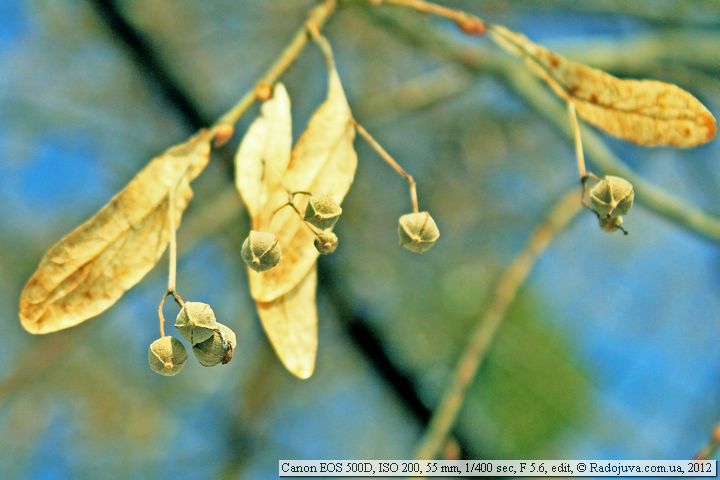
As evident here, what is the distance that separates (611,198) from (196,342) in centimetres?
56

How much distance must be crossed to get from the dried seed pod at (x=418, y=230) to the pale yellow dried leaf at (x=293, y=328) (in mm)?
155

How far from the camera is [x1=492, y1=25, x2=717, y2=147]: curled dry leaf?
1251mm

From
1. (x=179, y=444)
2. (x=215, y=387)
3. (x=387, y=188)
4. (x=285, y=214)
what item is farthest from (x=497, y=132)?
(x=285, y=214)

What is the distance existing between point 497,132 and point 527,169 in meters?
0.15

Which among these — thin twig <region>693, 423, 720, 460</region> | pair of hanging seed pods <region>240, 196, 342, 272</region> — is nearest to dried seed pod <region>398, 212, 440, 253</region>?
pair of hanging seed pods <region>240, 196, 342, 272</region>

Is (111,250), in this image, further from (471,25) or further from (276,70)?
(471,25)

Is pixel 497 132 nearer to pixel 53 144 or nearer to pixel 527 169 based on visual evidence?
pixel 527 169

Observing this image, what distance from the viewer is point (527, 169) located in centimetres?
299

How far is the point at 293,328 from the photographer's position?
124cm

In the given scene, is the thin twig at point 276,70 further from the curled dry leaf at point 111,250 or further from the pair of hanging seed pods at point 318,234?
the pair of hanging seed pods at point 318,234

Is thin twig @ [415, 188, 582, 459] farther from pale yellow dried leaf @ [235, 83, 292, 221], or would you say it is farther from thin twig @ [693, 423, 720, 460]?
pale yellow dried leaf @ [235, 83, 292, 221]

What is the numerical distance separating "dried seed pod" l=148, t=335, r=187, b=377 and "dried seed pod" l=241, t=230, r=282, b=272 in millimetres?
134

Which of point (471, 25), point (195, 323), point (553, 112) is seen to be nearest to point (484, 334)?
point (553, 112)

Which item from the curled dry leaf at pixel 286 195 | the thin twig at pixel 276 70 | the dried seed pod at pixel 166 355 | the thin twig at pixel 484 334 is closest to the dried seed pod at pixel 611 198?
the curled dry leaf at pixel 286 195
